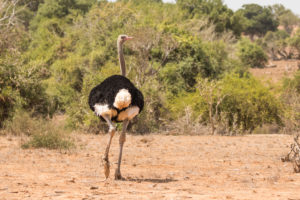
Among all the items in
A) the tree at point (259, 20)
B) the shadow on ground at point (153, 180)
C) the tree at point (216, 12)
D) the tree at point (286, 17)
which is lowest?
the shadow on ground at point (153, 180)

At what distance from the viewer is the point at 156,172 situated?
313 inches

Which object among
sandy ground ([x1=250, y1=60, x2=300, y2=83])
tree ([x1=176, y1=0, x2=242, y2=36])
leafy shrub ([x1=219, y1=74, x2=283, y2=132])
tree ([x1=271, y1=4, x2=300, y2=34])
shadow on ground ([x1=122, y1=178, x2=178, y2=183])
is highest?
tree ([x1=271, y1=4, x2=300, y2=34])

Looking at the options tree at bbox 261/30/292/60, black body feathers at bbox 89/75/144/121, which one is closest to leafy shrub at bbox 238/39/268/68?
tree at bbox 261/30/292/60

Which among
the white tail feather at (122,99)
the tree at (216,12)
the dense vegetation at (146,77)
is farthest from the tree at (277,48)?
the white tail feather at (122,99)

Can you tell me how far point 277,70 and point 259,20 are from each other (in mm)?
21080

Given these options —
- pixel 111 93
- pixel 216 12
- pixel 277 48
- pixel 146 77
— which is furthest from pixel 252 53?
pixel 111 93

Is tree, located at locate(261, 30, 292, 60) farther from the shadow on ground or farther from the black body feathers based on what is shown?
the black body feathers

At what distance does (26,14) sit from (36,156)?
1285 inches

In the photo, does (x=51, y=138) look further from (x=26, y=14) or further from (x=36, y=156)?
(x=26, y=14)

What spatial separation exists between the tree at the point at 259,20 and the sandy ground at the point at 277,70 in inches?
588

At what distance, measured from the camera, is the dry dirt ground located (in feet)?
18.6

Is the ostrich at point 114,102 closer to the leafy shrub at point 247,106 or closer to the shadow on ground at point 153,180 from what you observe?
the shadow on ground at point 153,180

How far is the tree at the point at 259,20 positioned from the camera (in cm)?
5544

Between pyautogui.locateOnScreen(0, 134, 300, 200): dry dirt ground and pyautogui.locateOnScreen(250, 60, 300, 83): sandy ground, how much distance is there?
68.0 ft
